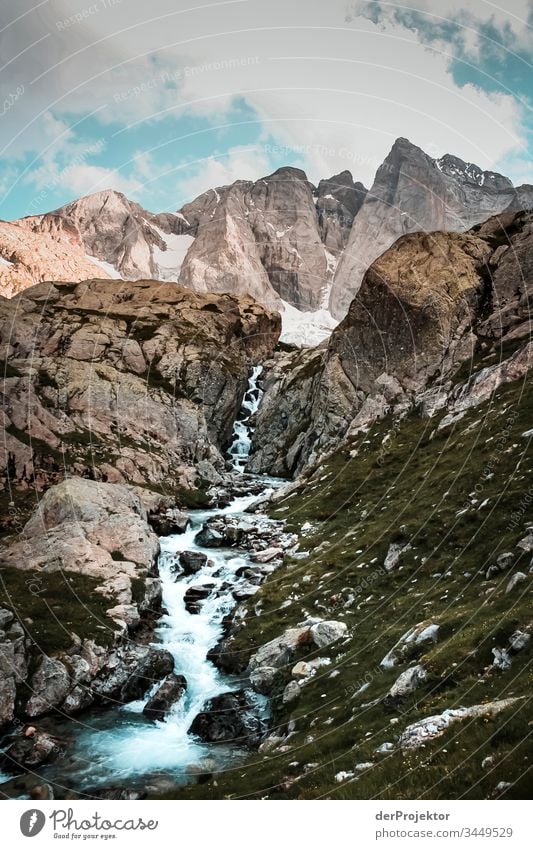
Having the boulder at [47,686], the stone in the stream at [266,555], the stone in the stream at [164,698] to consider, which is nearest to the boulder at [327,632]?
the stone in the stream at [164,698]

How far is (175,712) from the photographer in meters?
30.4

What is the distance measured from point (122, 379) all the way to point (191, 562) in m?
52.0

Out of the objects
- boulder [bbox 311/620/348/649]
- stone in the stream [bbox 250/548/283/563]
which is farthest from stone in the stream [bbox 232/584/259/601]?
boulder [bbox 311/620/348/649]

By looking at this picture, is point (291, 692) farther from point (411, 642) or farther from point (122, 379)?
point (122, 379)

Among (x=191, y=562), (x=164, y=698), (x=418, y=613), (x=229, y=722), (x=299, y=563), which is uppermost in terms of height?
(x=191, y=562)

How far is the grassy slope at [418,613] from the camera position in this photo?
14.5m

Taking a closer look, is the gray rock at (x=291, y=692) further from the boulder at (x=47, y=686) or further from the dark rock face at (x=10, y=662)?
the dark rock face at (x=10, y=662)

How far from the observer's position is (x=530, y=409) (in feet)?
149

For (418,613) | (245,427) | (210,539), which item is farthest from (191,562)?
(245,427)

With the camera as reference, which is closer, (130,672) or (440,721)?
(440,721)

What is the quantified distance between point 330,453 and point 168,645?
4397cm

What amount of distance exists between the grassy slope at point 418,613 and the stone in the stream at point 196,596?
619 cm
